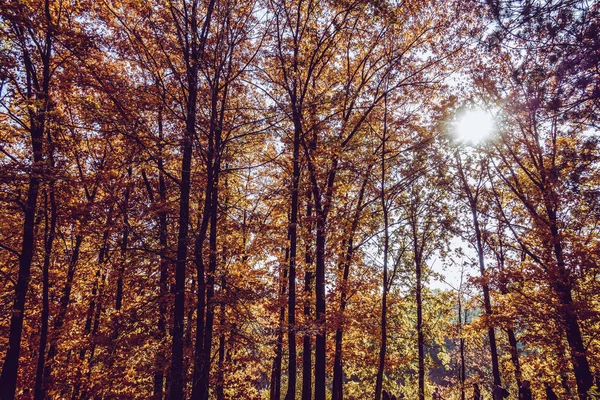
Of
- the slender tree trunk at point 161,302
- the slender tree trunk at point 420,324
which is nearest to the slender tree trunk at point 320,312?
the slender tree trunk at point 161,302

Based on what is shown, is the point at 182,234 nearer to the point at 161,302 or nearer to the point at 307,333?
the point at 161,302

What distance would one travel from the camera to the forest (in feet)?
27.2

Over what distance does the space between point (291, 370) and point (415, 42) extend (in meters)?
12.6

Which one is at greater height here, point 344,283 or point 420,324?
point 344,283

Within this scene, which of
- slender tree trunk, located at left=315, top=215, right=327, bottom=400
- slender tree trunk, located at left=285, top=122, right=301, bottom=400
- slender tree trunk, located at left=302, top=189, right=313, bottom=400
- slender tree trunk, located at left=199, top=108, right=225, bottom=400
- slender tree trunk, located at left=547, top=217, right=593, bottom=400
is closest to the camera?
slender tree trunk, located at left=199, top=108, right=225, bottom=400

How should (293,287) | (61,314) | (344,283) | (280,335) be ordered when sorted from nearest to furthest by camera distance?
(293,287) < (280,335) < (344,283) < (61,314)

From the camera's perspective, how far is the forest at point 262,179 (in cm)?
830

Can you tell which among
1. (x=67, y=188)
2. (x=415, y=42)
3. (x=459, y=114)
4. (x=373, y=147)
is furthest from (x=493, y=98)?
(x=67, y=188)

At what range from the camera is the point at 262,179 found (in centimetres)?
1539

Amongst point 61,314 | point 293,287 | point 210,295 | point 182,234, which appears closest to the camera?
point 182,234

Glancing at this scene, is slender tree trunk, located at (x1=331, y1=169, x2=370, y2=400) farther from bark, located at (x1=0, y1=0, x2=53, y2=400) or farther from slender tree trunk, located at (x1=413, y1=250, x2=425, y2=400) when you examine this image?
bark, located at (x1=0, y1=0, x2=53, y2=400)

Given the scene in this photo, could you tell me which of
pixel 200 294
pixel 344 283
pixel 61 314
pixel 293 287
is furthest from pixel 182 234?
pixel 61 314

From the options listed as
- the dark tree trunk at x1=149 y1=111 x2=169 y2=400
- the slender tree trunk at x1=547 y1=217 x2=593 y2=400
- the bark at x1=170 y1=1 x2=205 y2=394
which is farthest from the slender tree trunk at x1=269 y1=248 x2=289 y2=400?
the slender tree trunk at x1=547 y1=217 x2=593 y2=400

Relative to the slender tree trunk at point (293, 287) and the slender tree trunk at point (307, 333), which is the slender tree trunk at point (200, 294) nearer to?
the slender tree trunk at point (293, 287)
